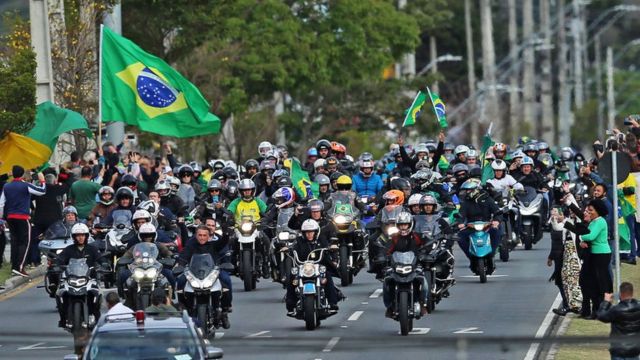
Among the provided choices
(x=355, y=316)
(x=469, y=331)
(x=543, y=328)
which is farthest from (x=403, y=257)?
(x=355, y=316)

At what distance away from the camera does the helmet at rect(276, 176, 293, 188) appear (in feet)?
114

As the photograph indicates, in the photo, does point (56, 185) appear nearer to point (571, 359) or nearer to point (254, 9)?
point (571, 359)

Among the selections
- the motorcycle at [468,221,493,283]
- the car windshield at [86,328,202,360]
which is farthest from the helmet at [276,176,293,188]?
the car windshield at [86,328,202,360]

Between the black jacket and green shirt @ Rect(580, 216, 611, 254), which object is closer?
the black jacket

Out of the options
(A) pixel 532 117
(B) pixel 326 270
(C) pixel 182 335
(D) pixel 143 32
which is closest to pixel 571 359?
(B) pixel 326 270

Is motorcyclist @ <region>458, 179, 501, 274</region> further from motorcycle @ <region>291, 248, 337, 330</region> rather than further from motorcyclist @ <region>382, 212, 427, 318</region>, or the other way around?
motorcycle @ <region>291, 248, 337, 330</region>

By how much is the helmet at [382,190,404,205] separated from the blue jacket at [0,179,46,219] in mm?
5716

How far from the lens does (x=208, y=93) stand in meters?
60.6

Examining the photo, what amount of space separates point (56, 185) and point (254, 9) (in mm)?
31679

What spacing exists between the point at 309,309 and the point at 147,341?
778 centimetres

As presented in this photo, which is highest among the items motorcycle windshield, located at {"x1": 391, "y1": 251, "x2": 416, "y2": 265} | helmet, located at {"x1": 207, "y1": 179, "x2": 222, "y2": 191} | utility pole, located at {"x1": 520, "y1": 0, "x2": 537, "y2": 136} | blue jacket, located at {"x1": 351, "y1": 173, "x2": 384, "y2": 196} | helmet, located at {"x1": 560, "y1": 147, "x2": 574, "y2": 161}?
utility pole, located at {"x1": 520, "y1": 0, "x2": 537, "y2": 136}

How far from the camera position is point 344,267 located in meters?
33.0

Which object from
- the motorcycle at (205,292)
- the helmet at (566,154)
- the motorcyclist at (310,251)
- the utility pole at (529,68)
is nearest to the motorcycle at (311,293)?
the motorcyclist at (310,251)

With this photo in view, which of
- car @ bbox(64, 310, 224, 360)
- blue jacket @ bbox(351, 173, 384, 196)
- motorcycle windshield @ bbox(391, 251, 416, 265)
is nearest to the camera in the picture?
car @ bbox(64, 310, 224, 360)
